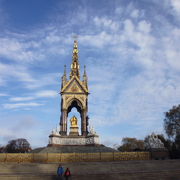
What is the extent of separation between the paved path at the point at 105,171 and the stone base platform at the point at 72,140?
357 inches

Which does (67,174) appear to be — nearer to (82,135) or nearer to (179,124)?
(82,135)

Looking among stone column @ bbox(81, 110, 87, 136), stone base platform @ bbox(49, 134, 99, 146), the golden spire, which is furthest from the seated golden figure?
the golden spire

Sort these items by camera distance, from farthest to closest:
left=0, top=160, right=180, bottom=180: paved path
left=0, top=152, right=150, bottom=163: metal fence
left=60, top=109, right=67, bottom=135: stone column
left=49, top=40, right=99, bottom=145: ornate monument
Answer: left=60, top=109, right=67, bottom=135: stone column < left=49, top=40, right=99, bottom=145: ornate monument < left=0, top=152, right=150, bottom=163: metal fence < left=0, top=160, right=180, bottom=180: paved path

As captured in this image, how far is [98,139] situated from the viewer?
27516mm

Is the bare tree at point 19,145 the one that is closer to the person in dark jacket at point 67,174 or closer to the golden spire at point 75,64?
the golden spire at point 75,64

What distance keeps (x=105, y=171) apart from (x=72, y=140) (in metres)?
12.3

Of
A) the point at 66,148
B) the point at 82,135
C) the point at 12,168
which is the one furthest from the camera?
the point at 82,135

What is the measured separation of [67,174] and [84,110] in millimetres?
17751

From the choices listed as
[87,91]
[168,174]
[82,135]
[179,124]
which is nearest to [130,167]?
[168,174]

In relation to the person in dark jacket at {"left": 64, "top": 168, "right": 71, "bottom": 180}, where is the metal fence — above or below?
above

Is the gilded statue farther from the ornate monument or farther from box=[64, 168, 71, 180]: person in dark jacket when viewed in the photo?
box=[64, 168, 71, 180]: person in dark jacket

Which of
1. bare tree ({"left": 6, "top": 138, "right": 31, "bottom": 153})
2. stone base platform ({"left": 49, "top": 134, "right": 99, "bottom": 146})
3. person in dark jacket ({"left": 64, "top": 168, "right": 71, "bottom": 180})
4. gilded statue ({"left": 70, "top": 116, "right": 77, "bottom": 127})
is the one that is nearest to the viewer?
person in dark jacket ({"left": 64, "top": 168, "right": 71, "bottom": 180})

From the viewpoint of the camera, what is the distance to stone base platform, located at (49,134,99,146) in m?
26.9

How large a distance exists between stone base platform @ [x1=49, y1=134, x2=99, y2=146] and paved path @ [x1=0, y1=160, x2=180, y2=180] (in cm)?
906
